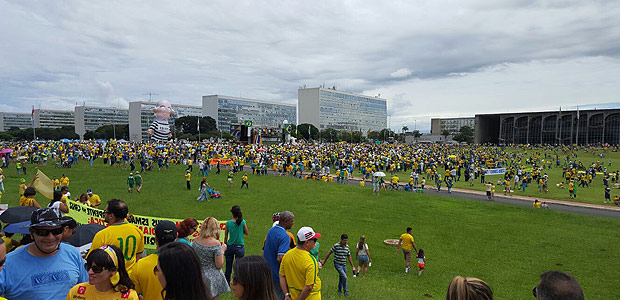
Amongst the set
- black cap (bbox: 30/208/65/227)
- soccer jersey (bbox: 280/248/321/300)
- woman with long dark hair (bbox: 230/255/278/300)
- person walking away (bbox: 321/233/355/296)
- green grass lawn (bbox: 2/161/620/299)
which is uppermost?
black cap (bbox: 30/208/65/227)

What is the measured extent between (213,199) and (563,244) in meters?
17.0

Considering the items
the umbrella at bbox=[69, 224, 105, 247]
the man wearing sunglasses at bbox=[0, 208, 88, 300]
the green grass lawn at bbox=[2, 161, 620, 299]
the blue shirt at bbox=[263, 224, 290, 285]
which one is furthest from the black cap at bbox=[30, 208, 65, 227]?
the green grass lawn at bbox=[2, 161, 620, 299]

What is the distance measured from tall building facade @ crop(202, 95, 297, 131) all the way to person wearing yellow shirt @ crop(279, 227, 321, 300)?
129m

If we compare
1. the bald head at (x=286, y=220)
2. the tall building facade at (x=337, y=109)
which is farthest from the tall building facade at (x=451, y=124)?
the bald head at (x=286, y=220)

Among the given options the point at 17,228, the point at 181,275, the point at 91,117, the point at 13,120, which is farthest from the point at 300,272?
the point at 13,120

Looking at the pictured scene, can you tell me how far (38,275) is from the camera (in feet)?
10.6

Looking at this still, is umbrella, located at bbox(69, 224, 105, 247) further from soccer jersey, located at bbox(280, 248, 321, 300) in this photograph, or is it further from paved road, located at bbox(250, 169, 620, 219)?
paved road, located at bbox(250, 169, 620, 219)

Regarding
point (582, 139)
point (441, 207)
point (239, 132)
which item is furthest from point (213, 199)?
point (582, 139)

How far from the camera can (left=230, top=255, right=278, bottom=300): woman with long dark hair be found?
2.81 meters

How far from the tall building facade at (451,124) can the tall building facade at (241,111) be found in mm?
72002

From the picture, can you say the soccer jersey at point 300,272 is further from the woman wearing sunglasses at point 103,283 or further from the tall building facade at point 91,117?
the tall building facade at point 91,117

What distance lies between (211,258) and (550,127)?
4665 inches

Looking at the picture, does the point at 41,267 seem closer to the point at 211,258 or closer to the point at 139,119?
the point at 211,258

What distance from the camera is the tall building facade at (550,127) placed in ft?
301
